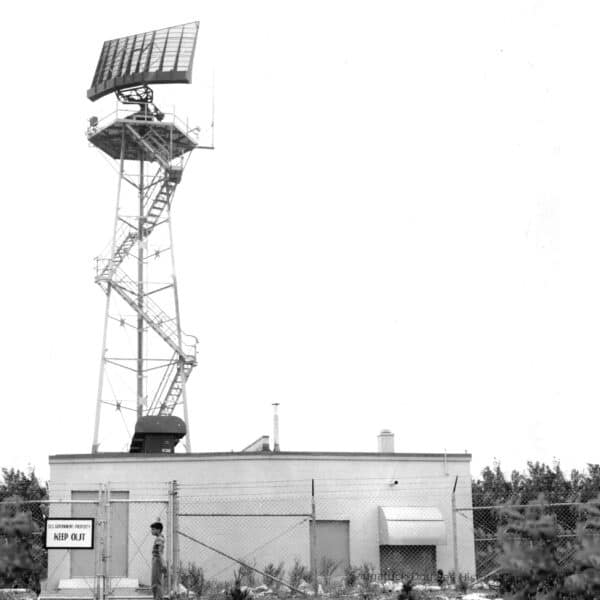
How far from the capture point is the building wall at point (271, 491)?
1257 inches

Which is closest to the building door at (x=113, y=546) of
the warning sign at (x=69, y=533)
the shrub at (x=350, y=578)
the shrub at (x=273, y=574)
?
the shrub at (x=273, y=574)

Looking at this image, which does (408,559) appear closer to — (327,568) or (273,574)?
(327,568)

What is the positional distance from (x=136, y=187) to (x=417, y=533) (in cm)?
1807

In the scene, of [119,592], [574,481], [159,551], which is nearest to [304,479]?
[119,592]

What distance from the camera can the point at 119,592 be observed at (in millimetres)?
28406

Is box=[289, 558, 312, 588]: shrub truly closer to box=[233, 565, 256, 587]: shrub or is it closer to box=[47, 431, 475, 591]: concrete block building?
box=[47, 431, 475, 591]: concrete block building

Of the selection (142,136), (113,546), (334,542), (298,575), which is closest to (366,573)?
(298,575)

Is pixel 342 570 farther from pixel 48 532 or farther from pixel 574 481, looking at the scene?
pixel 574 481

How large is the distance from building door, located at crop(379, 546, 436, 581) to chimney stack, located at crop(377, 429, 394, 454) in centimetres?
341

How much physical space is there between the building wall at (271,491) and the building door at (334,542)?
0.14 m

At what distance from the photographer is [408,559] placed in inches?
1286

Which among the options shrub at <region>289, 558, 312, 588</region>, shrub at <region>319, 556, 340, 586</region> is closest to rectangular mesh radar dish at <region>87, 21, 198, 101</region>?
→ shrub at <region>319, 556, 340, 586</region>

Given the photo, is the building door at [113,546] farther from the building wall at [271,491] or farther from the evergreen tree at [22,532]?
the evergreen tree at [22,532]

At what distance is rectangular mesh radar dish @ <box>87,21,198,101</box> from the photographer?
44.3 metres
